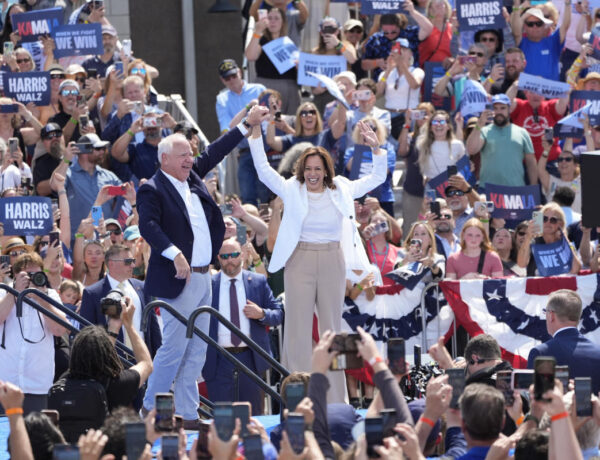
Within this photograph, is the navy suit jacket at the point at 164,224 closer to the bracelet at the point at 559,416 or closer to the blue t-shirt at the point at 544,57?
the bracelet at the point at 559,416

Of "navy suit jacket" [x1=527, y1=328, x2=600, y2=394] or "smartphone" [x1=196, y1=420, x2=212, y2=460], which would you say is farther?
"navy suit jacket" [x1=527, y1=328, x2=600, y2=394]

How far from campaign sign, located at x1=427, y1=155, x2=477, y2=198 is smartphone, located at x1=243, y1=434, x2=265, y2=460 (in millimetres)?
8349

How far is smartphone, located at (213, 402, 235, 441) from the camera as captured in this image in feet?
18.9

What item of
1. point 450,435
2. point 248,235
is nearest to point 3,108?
point 248,235

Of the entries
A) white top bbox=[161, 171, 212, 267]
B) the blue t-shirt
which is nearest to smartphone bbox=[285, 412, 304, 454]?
white top bbox=[161, 171, 212, 267]

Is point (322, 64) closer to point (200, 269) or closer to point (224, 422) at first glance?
point (200, 269)

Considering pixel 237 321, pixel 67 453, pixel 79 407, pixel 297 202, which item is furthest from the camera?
pixel 237 321

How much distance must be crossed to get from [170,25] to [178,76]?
0.73 metres

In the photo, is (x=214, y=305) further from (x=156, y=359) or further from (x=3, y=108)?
(x=3, y=108)

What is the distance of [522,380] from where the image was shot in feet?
22.9

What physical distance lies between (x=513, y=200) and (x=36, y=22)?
5996 millimetres

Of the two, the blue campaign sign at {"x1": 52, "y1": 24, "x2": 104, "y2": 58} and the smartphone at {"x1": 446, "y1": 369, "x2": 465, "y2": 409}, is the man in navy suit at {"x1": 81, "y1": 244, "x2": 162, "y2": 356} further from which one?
the blue campaign sign at {"x1": 52, "y1": 24, "x2": 104, "y2": 58}

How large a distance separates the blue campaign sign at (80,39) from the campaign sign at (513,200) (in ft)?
15.4

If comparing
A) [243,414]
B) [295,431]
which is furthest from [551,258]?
[295,431]
